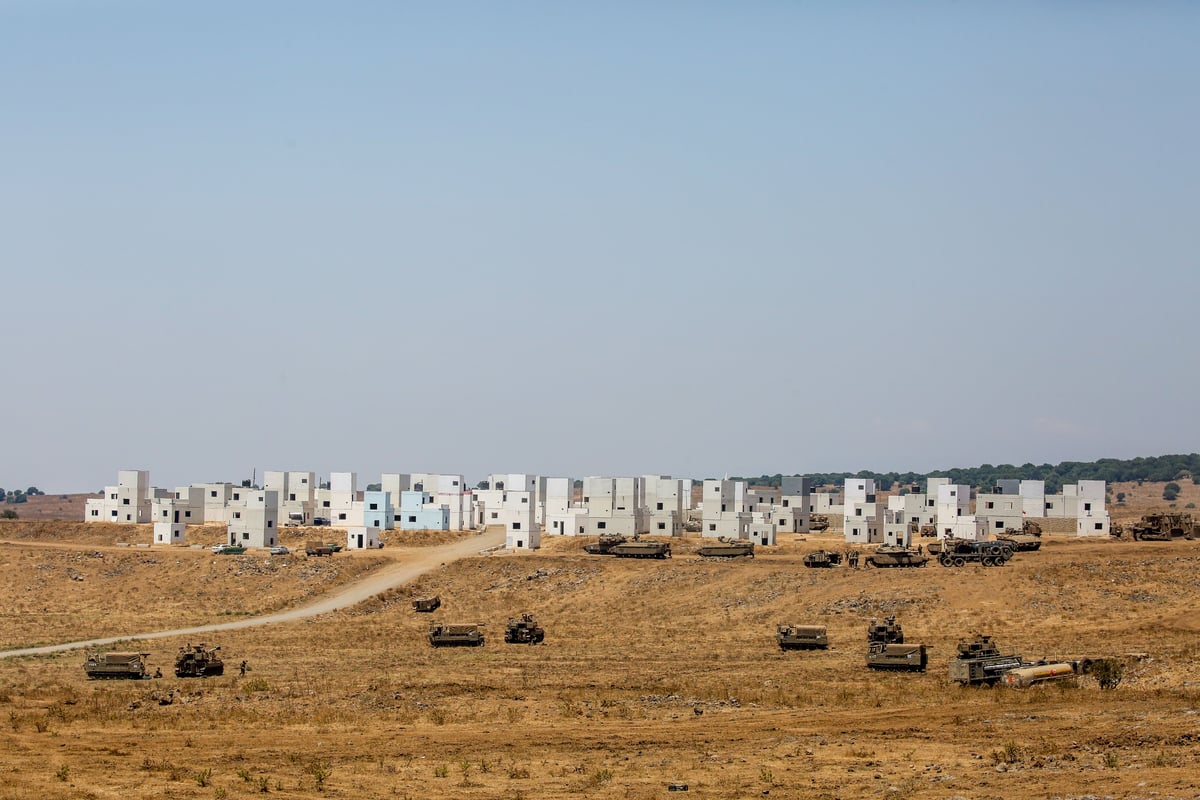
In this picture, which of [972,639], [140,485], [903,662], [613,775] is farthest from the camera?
[140,485]

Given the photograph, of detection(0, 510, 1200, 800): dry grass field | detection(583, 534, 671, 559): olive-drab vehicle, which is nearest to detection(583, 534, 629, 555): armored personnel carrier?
detection(583, 534, 671, 559): olive-drab vehicle

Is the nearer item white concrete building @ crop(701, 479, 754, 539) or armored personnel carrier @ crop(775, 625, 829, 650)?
armored personnel carrier @ crop(775, 625, 829, 650)

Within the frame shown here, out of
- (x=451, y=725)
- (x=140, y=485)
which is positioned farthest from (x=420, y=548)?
(x=451, y=725)

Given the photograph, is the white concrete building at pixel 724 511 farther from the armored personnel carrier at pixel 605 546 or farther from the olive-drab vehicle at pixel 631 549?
the olive-drab vehicle at pixel 631 549

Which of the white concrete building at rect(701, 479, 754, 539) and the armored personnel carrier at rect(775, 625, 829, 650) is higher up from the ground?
the white concrete building at rect(701, 479, 754, 539)

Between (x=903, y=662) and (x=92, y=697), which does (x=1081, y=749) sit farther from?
(x=92, y=697)

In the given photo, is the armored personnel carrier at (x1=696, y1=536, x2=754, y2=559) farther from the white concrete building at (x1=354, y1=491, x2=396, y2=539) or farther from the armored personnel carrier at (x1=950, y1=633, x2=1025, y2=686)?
the armored personnel carrier at (x1=950, y1=633, x2=1025, y2=686)

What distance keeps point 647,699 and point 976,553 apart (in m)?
50.1

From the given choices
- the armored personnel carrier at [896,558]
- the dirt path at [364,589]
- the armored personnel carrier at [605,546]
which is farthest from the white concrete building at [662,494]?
the armored personnel carrier at [896,558]

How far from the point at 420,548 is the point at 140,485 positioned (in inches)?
1629

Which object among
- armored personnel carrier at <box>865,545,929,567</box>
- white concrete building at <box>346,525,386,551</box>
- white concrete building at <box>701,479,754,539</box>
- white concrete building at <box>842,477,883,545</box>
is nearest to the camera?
armored personnel carrier at <box>865,545,929,567</box>

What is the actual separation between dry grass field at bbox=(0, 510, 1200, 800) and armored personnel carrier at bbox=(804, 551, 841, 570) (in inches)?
76.9

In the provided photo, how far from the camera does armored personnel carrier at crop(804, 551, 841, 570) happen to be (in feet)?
293

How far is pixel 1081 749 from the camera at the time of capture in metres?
33.5
